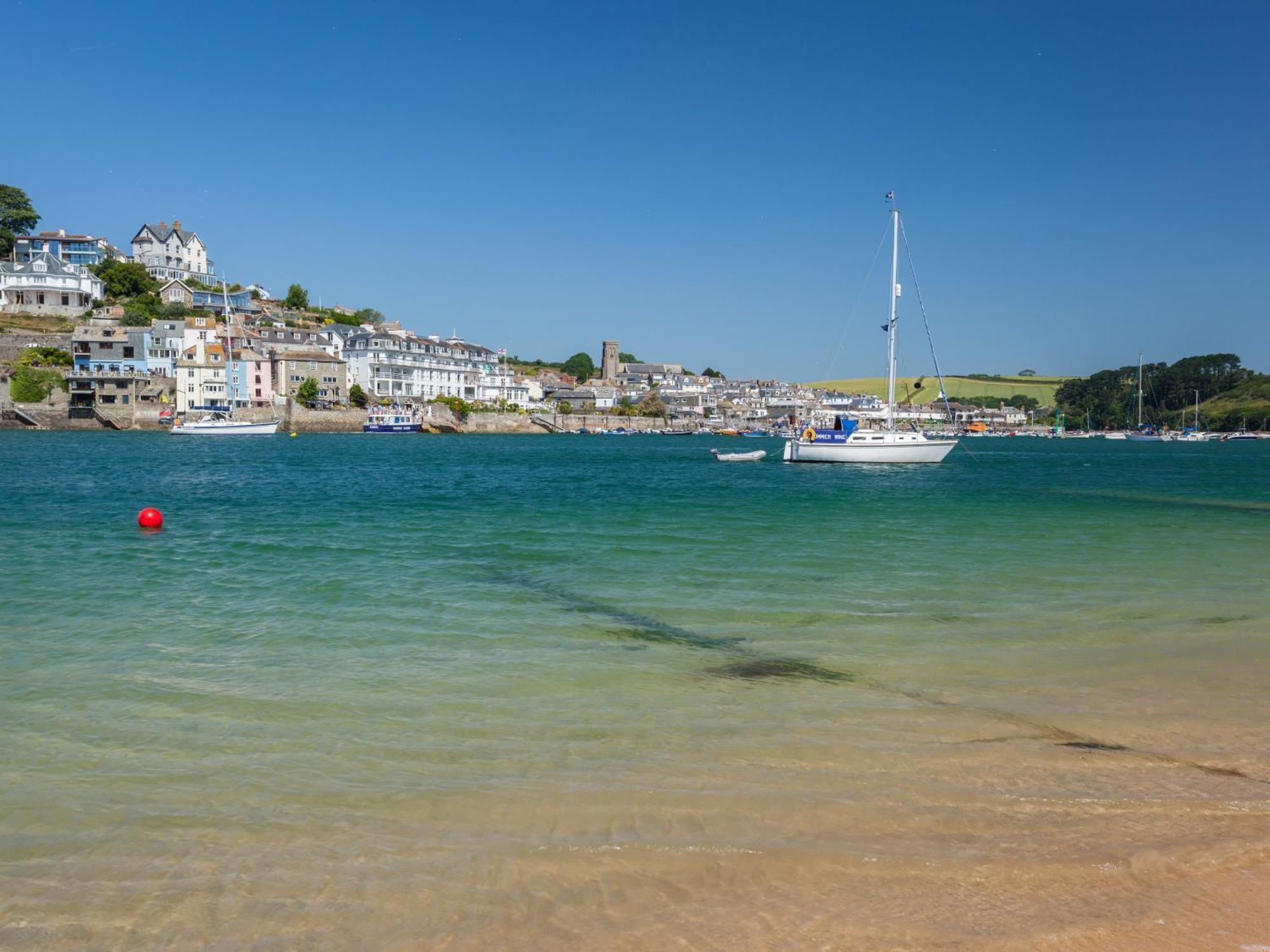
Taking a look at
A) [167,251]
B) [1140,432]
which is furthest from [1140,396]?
[167,251]

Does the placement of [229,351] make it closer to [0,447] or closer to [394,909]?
[0,447]

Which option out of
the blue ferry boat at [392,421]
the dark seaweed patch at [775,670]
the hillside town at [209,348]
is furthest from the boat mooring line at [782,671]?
the blue ferry boat at [392,421]

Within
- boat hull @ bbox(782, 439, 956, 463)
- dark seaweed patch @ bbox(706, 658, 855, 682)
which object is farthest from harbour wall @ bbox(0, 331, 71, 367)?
dark seaweed patch @ bbox(706, 658, 855, 682)

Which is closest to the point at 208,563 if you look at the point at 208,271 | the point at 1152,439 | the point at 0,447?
the point at 0,447

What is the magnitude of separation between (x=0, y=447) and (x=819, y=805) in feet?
212

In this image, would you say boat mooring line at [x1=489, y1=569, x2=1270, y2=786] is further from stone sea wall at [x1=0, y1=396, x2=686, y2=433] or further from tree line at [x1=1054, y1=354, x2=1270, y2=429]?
tree line at [x1=1054, y1=354, x2=1270, y2=429]

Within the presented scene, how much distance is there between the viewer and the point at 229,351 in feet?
313

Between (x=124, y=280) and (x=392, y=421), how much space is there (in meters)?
40.9

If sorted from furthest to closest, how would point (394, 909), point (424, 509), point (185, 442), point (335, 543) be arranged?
1. point (185, 442)
2. point (424, 509)
3. point (335, 543)
4. point (394, 909)

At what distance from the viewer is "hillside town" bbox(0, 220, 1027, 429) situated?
301 ft

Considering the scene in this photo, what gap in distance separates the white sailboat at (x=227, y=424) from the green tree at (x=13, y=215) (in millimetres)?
42367

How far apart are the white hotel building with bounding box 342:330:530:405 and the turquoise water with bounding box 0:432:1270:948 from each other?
332 ft

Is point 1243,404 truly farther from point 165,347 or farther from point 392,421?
point 165,347

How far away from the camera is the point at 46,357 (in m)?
90.5
